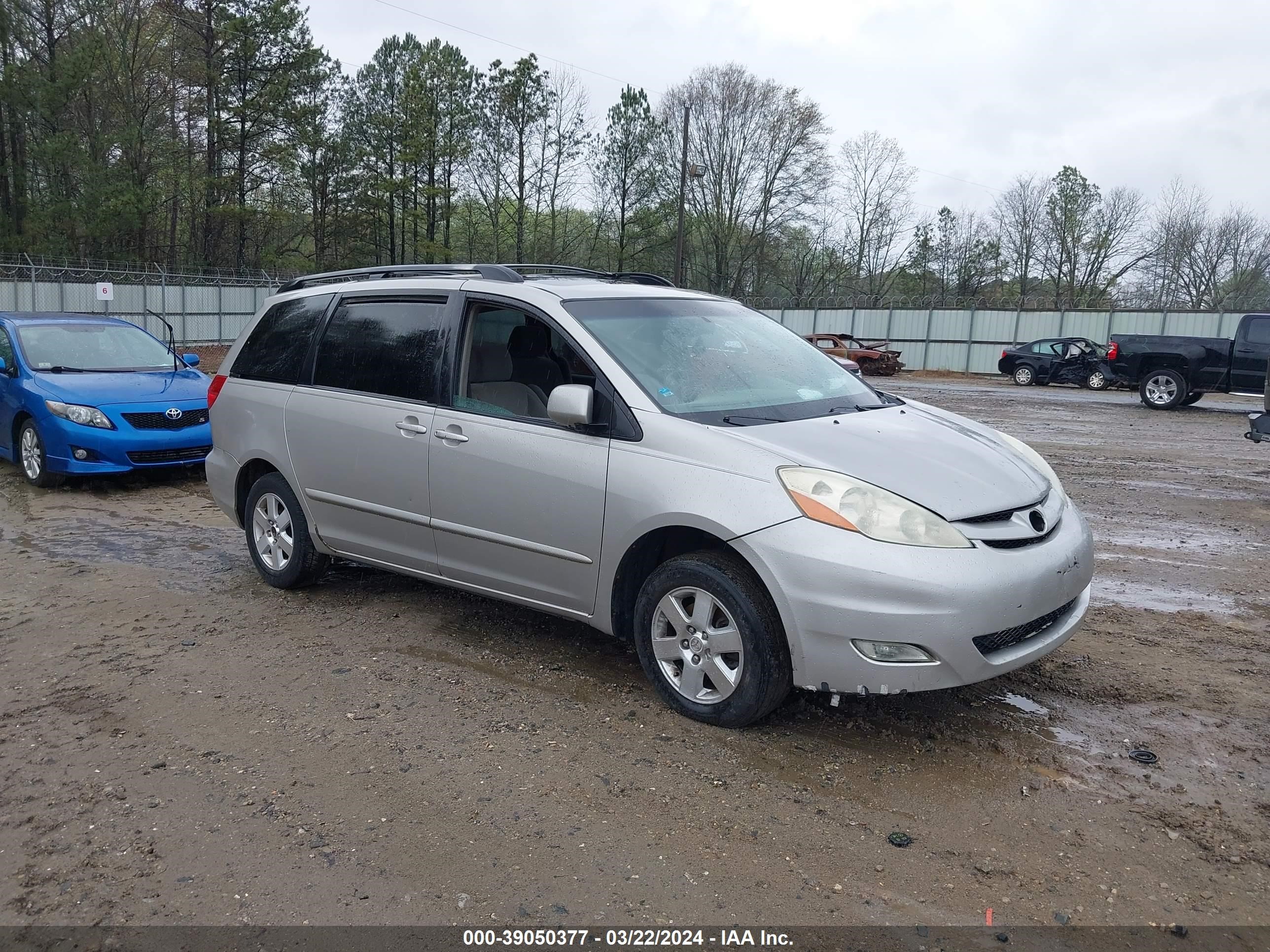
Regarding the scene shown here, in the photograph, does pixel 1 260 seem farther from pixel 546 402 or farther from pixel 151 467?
pixel 546 402

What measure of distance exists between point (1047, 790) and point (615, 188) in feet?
155

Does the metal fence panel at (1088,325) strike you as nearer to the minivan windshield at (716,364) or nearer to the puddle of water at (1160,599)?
the puddle of water at (1160,599)

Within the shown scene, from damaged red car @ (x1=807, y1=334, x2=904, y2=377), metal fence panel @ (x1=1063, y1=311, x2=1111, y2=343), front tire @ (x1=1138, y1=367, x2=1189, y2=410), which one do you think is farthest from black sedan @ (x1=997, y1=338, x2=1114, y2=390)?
front tire @ (x1=1138, y1=367, x2=1189, y2=410)

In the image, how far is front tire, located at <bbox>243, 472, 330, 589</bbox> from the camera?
573 cm

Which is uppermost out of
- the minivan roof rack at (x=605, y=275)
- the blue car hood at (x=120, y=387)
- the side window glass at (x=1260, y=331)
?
the side window glass at (x=1260, y=331)

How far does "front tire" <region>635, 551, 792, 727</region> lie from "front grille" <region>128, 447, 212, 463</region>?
6298mm

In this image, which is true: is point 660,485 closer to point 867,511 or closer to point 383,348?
point 867,511

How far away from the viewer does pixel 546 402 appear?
181 inches

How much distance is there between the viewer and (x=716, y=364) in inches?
182

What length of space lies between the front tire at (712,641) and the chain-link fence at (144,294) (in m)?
22.7

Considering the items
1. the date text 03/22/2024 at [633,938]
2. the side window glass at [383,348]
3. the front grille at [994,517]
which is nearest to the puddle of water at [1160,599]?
the front grille at [994,517]

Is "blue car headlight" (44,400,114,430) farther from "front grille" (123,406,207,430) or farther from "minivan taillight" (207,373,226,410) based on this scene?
"minivan taillight" (207,373,226,410)

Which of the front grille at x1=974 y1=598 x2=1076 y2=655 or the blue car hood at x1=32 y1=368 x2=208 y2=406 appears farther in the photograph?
the blue car hood at x1=32 y1=368 x2=208 y2=406

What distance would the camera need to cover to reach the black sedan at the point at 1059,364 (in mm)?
28062
